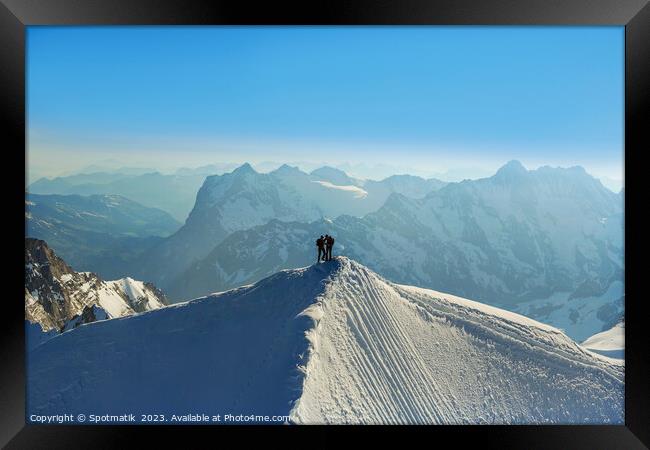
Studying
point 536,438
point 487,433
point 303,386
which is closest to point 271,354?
point 303,386

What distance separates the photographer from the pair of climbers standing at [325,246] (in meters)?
13.5

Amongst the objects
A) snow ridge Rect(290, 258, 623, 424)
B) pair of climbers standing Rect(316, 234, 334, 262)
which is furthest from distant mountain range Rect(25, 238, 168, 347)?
snow ridge Rect(290, 258, 623, 424)

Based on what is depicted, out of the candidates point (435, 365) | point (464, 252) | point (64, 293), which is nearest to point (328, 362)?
point (435, 365)

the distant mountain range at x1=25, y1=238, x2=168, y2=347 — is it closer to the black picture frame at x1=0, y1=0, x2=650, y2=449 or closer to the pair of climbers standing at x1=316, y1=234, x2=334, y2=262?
the pair of climbers standing at x1=316, y1=234, x2=334, y2=262

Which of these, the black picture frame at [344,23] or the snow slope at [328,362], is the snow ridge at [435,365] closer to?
the snow slope at [328,362]

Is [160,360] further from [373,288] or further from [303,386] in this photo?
[373,288]

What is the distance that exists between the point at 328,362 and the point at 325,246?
3.34 m

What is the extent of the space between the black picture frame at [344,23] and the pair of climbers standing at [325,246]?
475 cm

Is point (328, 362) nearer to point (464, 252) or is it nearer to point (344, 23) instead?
point (344, 23)

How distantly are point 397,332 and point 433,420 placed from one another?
1996 mm

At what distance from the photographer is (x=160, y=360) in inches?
480

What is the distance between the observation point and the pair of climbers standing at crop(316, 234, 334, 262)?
13.5 meters

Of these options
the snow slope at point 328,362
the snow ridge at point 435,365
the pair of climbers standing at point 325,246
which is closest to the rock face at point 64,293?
the snow slope at point 328,362

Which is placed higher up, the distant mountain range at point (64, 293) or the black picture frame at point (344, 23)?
the black picture frame at point (344, 23)
